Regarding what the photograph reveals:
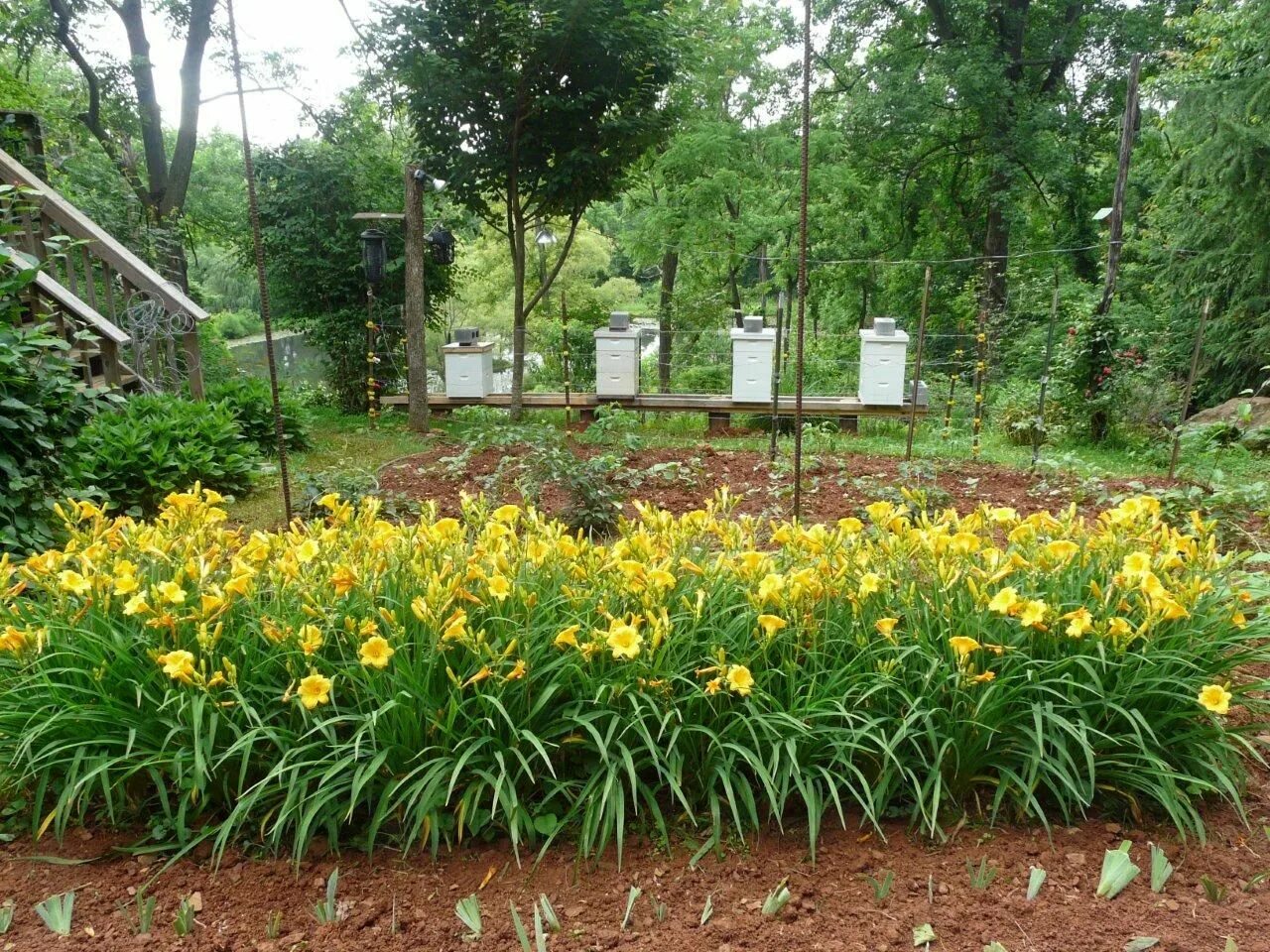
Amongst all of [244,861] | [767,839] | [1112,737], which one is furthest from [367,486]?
[1112,737]

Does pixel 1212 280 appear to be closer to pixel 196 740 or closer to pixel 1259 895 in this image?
pixel 1259 895

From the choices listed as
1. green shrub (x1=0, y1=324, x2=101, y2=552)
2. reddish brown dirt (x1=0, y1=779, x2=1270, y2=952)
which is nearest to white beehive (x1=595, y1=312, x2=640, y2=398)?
green shrub (x1=0, y1=324, x2=101, y2=552)

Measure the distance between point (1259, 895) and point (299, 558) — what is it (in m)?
2.30

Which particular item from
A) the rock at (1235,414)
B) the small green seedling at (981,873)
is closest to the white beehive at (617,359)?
the rock at (1235,414)

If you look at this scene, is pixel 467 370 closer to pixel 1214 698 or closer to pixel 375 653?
pixel 375 653

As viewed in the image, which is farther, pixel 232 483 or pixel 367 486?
pixel 232 483

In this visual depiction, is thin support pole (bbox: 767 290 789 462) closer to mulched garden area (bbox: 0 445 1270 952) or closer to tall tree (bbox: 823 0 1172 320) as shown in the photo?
mulched garden area (bbox: 0 445 1270 952)

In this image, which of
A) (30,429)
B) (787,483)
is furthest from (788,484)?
(30,429)

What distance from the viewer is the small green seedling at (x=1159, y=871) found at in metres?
1.89

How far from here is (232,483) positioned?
5980 mm

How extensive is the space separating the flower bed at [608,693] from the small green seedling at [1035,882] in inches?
7.4

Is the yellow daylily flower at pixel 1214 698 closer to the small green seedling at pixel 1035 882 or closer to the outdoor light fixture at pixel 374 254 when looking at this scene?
the small green seedling at pixel 1035 882

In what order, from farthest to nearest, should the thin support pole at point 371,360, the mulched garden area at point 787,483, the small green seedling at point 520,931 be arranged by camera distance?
the thin support pole at point 371,360 → the mulched garden area at point 787,483 → the small green seedling at point 520,931

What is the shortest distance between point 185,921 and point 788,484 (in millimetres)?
4274
